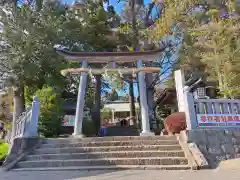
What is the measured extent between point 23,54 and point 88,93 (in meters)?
6.74

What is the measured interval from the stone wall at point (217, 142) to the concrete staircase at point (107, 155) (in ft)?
2.05

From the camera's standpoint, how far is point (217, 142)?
28.4 ft

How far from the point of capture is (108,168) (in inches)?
301

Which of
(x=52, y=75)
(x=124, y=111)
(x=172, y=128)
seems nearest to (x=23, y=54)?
(x=52, y=75)

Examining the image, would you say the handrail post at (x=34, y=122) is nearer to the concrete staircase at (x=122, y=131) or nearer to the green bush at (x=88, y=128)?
the green bush at (x=88, y=128)

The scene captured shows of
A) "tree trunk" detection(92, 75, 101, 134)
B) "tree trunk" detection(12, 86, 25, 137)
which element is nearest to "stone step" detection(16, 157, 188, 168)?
"tree trunk" detection(12, 86, 25, 137)

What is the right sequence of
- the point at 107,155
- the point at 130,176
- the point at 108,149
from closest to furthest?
the point at 130,176
the point at 107,155
the point at 108,149

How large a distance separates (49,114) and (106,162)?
22.6 feet

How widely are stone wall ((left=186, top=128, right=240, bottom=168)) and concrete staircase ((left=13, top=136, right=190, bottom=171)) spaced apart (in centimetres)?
63

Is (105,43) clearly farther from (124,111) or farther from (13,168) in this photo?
(124,111)

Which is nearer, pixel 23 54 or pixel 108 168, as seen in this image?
pixel 108 168

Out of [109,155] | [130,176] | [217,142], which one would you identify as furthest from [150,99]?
[130,176]

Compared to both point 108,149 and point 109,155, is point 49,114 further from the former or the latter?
point 109,155

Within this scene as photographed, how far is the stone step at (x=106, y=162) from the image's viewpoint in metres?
7.83
